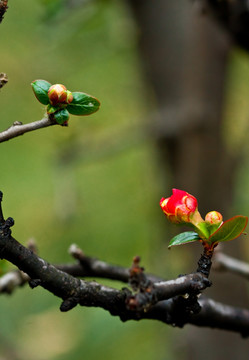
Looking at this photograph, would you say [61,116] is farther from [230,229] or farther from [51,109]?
[230,229]

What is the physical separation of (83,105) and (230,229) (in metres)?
0.22

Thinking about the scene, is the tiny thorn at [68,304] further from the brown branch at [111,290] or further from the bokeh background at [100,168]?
the bokeh background at [100,168]

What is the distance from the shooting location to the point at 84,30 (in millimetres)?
1890

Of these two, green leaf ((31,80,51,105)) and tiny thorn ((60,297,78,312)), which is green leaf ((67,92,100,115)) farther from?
tiny thorn ((60,297,78,312))

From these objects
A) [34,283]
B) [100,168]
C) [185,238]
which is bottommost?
[34,283]

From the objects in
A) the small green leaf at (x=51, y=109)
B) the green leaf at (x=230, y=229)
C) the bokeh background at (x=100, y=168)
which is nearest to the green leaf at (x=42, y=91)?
the small green leaf at (x=51, y=109)

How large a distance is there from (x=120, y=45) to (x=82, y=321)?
1491 mm

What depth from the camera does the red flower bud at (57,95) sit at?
0.58m

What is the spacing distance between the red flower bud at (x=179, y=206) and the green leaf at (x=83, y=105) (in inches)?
5.3

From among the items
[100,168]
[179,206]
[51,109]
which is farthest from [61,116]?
[100,168]

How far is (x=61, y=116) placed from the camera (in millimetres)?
579

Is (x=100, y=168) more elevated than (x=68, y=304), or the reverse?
(x=100, y=168)

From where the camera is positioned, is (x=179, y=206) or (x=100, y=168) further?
(x=100, y=168)

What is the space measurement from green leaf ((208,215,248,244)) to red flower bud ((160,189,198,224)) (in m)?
0.04
